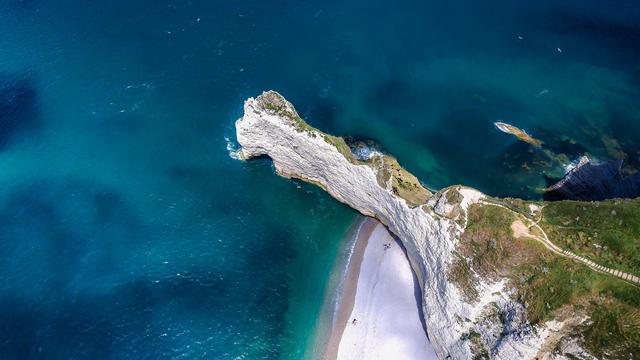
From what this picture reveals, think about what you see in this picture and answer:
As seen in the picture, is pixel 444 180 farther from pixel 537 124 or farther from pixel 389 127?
pixel 537 124

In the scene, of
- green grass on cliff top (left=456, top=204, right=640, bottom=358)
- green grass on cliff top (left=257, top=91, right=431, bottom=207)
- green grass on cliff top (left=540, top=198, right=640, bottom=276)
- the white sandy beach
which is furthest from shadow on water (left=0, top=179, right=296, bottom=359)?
green grass on cliff top (left=540, top=198, right=640, bottom=276)

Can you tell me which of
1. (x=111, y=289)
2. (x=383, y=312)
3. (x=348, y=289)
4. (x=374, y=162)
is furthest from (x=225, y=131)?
(x=383, y=312)

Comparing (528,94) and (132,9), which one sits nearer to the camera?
(528,94)

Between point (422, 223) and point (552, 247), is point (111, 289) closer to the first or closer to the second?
point (422, 223)

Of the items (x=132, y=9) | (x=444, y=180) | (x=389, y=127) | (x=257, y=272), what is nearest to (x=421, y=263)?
(x=444, y=180)

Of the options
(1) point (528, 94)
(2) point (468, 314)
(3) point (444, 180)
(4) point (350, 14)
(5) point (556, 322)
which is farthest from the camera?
(4) point (350, 14)

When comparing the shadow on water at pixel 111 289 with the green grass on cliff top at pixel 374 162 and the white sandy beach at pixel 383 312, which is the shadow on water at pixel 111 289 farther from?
the green grass on cliff top at pixel 374 162
